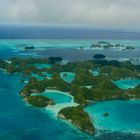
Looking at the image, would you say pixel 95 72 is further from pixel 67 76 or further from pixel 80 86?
pixel 80 86

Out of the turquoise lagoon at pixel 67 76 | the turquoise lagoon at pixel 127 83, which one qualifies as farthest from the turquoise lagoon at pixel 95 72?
the turquoise lagoon at pixel 127 83

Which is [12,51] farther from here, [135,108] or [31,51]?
[135,108]

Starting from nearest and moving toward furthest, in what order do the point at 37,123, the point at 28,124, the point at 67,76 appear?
the point at 28,124 < the point at 37,123 < the point at 67,76

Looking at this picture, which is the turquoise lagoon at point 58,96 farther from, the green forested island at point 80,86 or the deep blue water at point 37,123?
the deep blue water at point 37,123

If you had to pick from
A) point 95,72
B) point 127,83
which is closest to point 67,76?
point 95,72

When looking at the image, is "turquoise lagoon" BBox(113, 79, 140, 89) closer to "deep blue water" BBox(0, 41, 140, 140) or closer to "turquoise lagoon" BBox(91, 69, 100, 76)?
"turquoise lagoon" BBox(91, 69, 100, 76)

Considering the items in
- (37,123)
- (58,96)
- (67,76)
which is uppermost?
(67,76)

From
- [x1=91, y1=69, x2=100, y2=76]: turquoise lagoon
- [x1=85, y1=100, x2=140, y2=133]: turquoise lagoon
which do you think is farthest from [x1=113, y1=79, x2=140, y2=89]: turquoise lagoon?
[x1=85, y1=100, x2=140, y2=133]: turquoise lagoon
